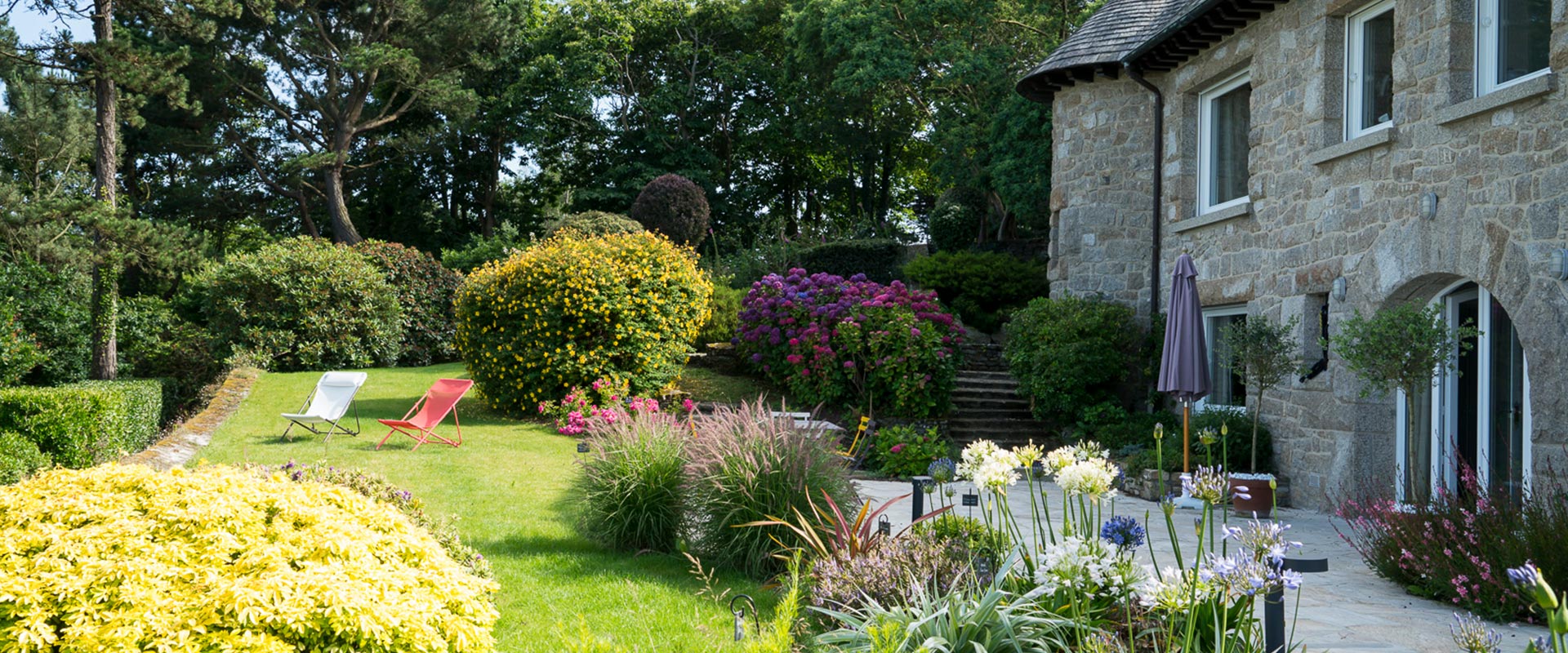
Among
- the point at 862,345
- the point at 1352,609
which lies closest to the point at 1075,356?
the point at 862,345

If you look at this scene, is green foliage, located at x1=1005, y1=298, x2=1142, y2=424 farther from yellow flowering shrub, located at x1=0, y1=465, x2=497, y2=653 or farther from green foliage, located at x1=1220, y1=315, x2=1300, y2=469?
yellow flowering shrub, located at x1=0, y1=465, x2=497, y2=653

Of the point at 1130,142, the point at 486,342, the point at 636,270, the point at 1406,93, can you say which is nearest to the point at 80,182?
the point at 486,342

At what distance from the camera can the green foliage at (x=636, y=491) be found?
593 cm

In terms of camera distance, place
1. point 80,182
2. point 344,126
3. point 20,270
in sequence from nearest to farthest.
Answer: point 20,270 → point 80,182 → point 344,126

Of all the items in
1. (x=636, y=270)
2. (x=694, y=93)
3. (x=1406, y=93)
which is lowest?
(x=636, y=270)

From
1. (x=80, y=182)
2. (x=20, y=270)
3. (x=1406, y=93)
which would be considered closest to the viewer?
(x=1406, y=93)

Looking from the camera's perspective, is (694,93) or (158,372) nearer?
(158,372)

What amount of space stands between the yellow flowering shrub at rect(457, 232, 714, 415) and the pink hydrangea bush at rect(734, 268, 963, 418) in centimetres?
127

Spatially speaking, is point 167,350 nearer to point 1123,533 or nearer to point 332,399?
point 332,399

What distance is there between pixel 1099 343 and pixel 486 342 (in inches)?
282

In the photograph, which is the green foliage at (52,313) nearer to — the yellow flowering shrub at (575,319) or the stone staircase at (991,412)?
the yellow flowering shrub at (575,319)

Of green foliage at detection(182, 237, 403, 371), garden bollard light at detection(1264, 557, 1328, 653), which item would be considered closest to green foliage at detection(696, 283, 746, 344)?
green foliage at detection(182, 237, 403, 371)

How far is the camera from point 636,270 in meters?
12.5

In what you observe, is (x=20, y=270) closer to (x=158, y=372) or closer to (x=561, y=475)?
(x=158, y=372)
